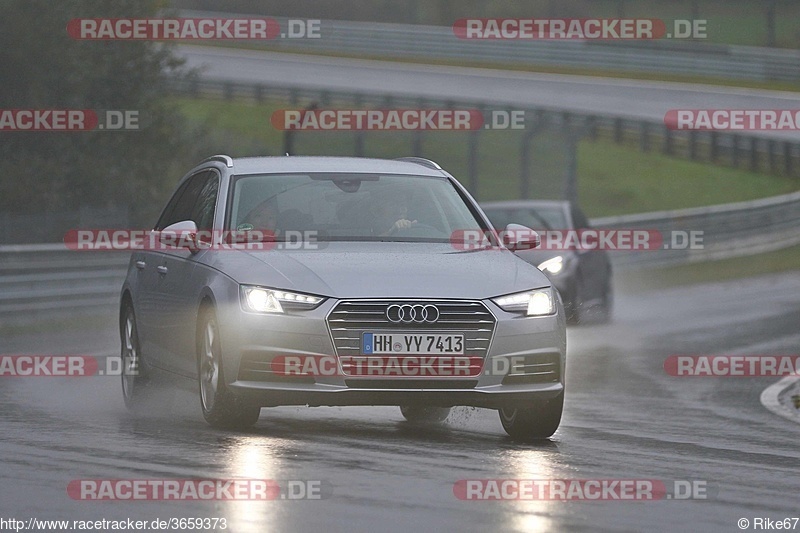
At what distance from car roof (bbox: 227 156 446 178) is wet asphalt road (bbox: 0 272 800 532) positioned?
5.09ft

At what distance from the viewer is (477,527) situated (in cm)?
700

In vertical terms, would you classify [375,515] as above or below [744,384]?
above

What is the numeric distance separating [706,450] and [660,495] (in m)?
2.32

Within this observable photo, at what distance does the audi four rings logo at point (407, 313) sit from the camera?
31.3 feet

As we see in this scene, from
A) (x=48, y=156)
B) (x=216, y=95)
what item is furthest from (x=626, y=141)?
(x=48, y=156)

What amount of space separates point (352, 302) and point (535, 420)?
4.58ft

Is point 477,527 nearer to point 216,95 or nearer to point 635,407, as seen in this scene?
point 635,407

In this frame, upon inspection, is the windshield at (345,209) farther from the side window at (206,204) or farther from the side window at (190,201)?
the side window at (190,201)
